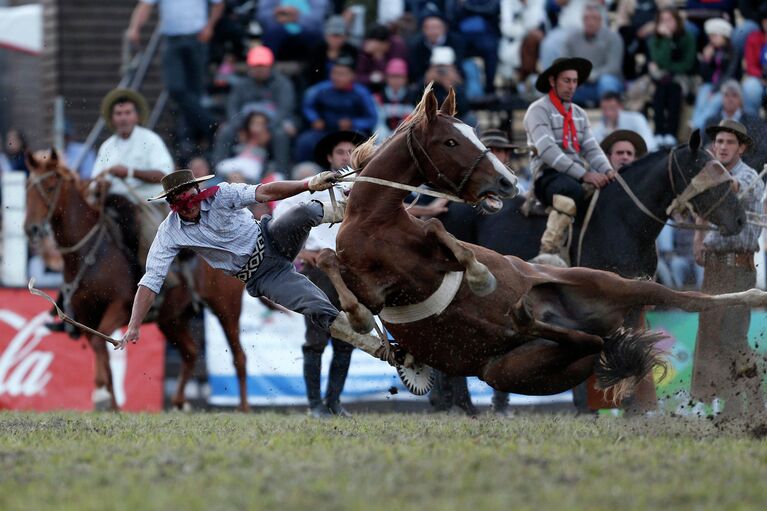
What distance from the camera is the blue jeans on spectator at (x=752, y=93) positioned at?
46.3 ft

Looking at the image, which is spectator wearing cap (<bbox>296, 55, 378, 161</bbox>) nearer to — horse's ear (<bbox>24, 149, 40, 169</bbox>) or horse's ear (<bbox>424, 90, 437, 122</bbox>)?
horse's ear (<bbox>24, 149, 40, 169</bbox>)

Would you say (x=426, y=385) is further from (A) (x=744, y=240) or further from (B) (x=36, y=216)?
(B) (x=36, y=216)

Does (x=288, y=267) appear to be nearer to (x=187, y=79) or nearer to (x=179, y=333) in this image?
(x=179, y=333)

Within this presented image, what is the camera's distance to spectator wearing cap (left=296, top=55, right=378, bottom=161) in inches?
580

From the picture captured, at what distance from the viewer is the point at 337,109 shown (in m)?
14.9

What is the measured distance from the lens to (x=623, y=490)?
5.26 m

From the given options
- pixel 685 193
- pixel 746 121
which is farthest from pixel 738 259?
pixel 746 121

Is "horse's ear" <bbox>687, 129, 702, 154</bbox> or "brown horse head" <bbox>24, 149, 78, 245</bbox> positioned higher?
"horse's ear" <bbox>687, 129, 702, 154</bbox>

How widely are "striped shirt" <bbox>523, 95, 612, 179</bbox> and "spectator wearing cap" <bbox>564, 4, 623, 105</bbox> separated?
14.9ft

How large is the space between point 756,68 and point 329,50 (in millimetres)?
4977

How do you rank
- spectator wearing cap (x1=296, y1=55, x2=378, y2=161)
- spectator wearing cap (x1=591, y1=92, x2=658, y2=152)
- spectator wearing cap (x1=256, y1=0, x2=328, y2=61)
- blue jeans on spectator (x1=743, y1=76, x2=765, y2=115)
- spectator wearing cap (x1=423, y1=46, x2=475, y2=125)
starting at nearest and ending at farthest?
spectator wearing cap (x1=591, y1=92, x2=658, y2=152) → spectator wearing cap (x1=423, y1=46, x2=475, y2=125) → blue jeans on spectator (x1=743, y1=76, x2=765, y2=115) → spectator wearing cap (x1=296, y1=55, x2=378, y2=161) → spectator wearing cap (x1=256, y1=0, x2=328, y2=61)

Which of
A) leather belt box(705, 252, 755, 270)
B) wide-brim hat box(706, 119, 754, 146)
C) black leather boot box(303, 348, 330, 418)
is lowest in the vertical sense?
black leather boot box(303, 348, 330, 418)

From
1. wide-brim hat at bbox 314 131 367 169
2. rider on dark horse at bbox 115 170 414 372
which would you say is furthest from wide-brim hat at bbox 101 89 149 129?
rider on dark horse at bbox 115 170 414 372

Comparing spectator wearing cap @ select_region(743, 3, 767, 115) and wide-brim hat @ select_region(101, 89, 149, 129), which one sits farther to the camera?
spectator wearing cap @ select_region(743, 3, 767, 115)
